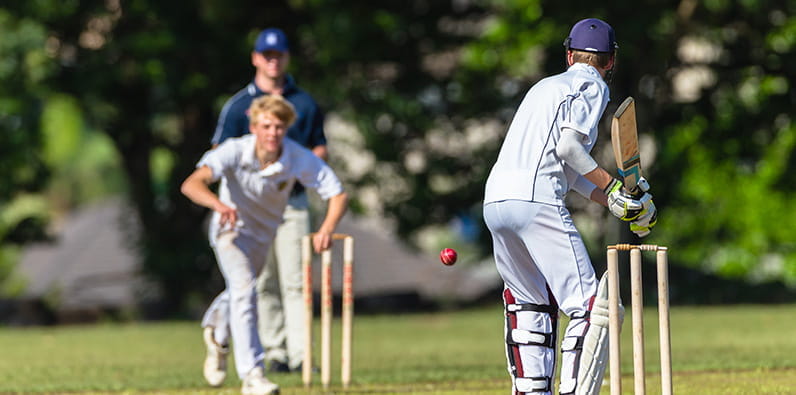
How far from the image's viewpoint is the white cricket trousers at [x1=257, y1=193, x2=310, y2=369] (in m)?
9.06

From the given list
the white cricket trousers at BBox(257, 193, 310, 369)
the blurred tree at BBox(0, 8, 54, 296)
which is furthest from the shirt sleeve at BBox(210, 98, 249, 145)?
the blurred tree at BBox(0, 8, 54, 296)

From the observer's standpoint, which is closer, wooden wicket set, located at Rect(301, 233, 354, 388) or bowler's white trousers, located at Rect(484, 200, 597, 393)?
bowler's white trousers, located at Rect(484, 200, 597, 393)

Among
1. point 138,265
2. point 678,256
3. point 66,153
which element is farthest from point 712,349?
point 66,153

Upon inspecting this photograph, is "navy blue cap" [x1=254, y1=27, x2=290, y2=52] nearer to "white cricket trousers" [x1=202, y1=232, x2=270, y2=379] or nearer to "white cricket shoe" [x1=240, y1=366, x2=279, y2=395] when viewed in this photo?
"white cricket trousers" [x1=202, y1=232, x2=270, y2=379]

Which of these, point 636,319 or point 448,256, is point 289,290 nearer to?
point 448,256

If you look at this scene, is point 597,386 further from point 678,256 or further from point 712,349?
point 678,256

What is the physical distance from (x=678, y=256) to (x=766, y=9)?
37.4 ft

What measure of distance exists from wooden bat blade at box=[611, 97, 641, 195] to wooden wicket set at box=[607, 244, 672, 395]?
0.99 ft

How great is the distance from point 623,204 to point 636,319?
48 cm

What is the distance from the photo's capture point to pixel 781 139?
20.7 metres

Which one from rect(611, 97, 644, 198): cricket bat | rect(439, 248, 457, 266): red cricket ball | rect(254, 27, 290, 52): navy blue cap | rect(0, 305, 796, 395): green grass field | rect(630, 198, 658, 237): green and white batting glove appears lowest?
rect(0, 305, 796, 395): green grass field

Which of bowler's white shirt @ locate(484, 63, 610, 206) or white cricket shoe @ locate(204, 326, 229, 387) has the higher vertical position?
bowler's white shirt @ locate(484, 63, 610, 206)

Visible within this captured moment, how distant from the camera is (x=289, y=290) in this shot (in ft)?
29.9

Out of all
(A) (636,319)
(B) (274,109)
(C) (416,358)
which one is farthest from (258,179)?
(C) (416,358)
